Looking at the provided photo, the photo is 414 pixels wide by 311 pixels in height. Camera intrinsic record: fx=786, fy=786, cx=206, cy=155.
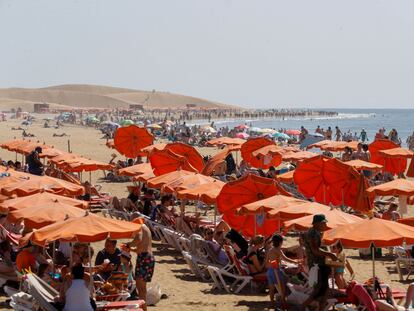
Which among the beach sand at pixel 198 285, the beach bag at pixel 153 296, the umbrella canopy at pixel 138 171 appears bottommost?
the beach sand at pixel 198 285

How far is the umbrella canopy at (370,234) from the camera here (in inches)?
325

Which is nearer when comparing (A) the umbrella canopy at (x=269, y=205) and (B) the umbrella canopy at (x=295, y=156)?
(A) the umbrella canopy at (x=269, y=205)

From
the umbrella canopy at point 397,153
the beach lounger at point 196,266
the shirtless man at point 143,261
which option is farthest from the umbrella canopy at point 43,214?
the umbrella canopy at point 397,153

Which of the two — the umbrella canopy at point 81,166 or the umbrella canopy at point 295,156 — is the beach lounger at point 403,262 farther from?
the umbrella canopy at point 295,156

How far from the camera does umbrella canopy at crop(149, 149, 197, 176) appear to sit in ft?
54.9

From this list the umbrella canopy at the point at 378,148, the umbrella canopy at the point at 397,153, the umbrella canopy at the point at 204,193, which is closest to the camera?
the umbrella canopy at the point at 204,193

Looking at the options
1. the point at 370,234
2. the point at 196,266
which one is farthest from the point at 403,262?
the point at 370,234

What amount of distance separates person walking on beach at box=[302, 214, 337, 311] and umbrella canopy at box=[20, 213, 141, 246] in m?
1.82

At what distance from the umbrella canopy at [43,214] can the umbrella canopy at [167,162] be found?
7.00m

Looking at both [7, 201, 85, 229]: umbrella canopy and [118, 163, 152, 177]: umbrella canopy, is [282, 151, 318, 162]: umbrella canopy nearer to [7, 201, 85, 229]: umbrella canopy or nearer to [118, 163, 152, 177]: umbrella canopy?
[118, 163, 152, 177]: umbrella canopy

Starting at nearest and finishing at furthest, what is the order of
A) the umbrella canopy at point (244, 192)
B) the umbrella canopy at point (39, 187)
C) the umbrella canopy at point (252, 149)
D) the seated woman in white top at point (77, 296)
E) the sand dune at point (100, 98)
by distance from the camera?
the seated woman in white top at point (77, 296), the umbrella canopy at point (244, 192), the umbrella canopy at point (39, 187), the umbrella canopy at point (252, 149), the sand dune at point (100, 98)

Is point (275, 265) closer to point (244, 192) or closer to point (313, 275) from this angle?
point (313, 275)

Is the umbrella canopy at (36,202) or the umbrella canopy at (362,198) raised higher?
the umbrella canopy at (36,202)

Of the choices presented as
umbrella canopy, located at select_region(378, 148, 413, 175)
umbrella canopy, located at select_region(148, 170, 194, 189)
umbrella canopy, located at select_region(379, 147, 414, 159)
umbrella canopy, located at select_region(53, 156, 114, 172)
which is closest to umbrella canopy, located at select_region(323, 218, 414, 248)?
umbrella canopy, located at select_region(148, 170, 194, 189)
